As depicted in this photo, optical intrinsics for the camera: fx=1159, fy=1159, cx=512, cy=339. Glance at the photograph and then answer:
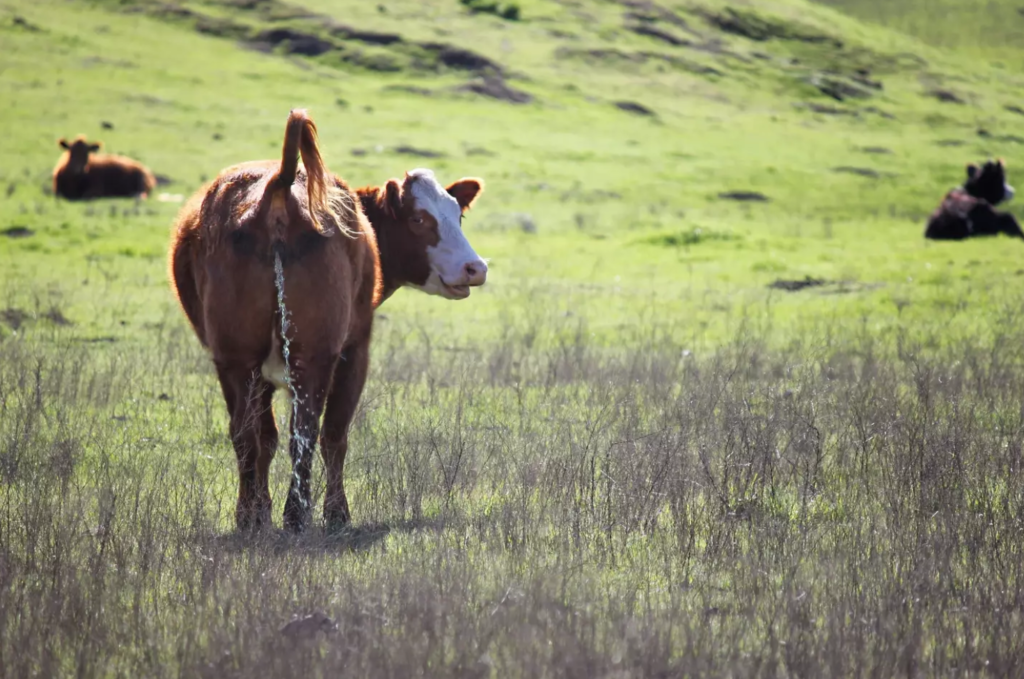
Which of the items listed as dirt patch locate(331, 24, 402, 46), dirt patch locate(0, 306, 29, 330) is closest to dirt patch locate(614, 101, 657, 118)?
dirt patch locate(331, 24, 402, 46)

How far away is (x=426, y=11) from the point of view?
230 feet

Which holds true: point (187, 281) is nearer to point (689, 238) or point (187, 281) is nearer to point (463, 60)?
point (689, 238)

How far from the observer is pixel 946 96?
221 feet

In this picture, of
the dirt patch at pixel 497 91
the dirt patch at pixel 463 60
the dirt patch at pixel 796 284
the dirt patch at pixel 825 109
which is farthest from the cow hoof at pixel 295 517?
the dirt patch at pixel 825 109

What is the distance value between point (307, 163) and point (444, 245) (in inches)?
57.0

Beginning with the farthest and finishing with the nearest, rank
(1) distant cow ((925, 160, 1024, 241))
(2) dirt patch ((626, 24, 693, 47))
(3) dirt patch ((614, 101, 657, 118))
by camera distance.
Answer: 1. (2) dirt patch ((626, 24, 693, 47))
2. (3) dirt patch ((614, 101, 657, 118))
3. (1) distant cow ((925, 160, 1024, 241))

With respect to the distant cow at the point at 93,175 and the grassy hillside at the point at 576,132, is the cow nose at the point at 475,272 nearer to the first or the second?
the grassy hillside at the point at 576,132

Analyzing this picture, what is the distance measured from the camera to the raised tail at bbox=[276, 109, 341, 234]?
19.5ft

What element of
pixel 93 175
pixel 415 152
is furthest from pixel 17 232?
pixel 415 152

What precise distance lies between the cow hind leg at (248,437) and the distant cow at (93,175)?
63.1ft

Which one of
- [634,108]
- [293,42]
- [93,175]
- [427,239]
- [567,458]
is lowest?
[634,108]

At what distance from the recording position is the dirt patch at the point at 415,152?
3306 cm

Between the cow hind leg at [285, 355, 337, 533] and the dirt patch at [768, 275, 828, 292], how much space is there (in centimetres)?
1234

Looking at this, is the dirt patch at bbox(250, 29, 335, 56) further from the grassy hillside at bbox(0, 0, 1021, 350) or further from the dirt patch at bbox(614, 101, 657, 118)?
the dirt patch at bbox(614, 101, 657, 118)
